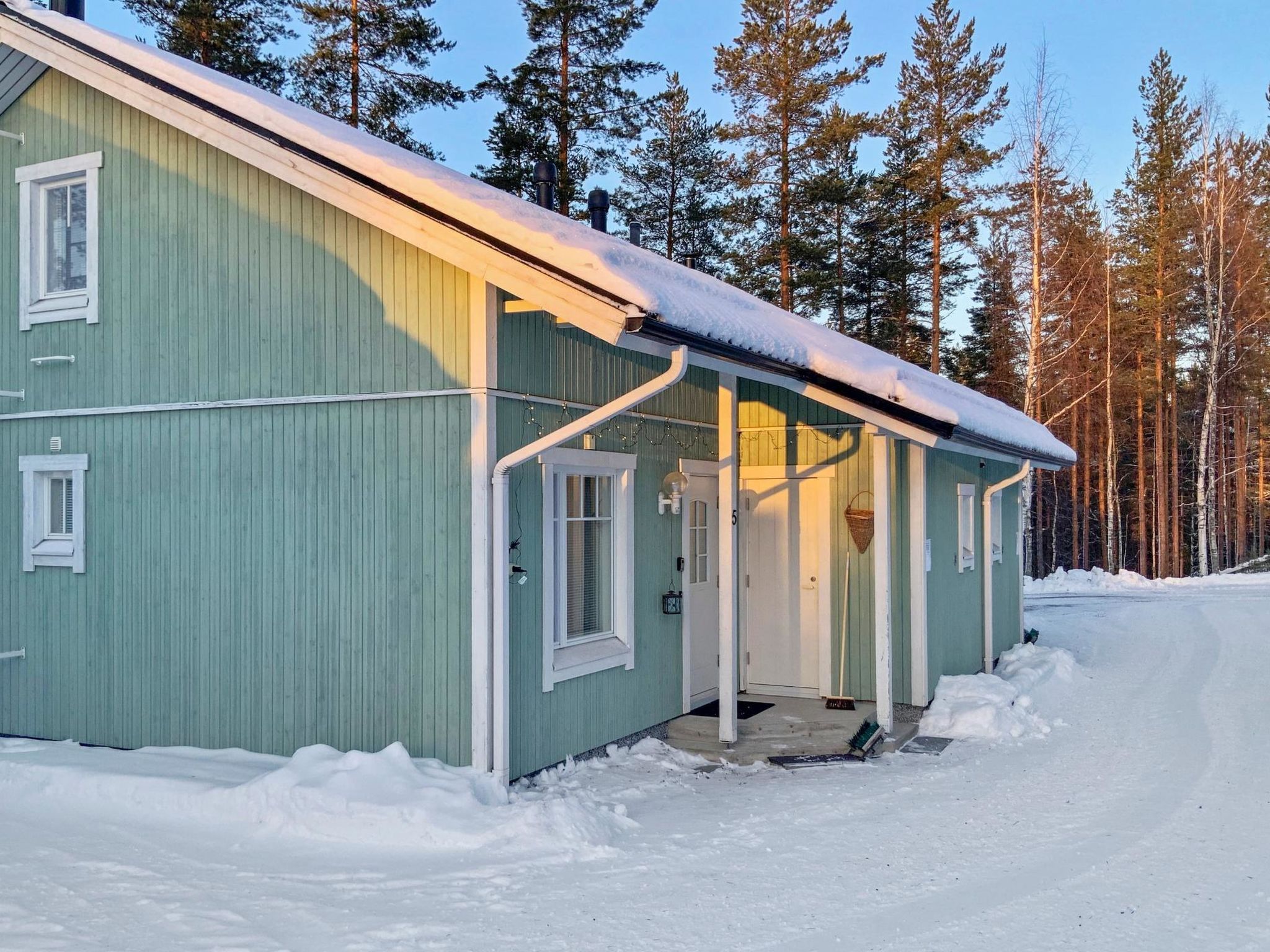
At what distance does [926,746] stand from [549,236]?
503 centimetres

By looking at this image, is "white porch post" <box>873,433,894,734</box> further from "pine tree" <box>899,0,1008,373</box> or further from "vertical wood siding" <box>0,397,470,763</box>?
"pine tree" <box>899,0,1008,373</box>

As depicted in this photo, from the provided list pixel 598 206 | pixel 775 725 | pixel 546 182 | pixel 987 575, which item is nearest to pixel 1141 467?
pixel 987 575

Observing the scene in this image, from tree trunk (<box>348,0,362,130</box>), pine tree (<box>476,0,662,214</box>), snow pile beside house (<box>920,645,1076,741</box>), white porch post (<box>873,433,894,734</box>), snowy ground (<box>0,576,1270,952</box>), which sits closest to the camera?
snowy ground (<box>0,576,1270,952</box>)

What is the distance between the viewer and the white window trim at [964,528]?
10008 millimetres

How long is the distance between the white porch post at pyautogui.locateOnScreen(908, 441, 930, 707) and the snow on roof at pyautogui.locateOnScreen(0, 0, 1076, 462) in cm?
63

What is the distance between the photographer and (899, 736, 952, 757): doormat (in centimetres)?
745

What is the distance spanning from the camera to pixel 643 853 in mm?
4980

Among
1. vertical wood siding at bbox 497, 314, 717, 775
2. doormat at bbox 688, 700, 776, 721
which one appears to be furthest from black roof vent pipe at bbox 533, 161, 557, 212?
doormat at bbox 688, 700, 776, 721

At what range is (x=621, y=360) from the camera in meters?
7.40

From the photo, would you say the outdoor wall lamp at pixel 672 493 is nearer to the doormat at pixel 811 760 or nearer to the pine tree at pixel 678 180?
the doormat at pixel 811 760

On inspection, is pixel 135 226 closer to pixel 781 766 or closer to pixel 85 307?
pixel 85 307

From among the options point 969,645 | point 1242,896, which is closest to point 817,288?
point 969,645

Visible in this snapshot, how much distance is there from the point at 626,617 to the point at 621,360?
1987 millimetres

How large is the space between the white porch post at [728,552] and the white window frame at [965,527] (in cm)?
365
